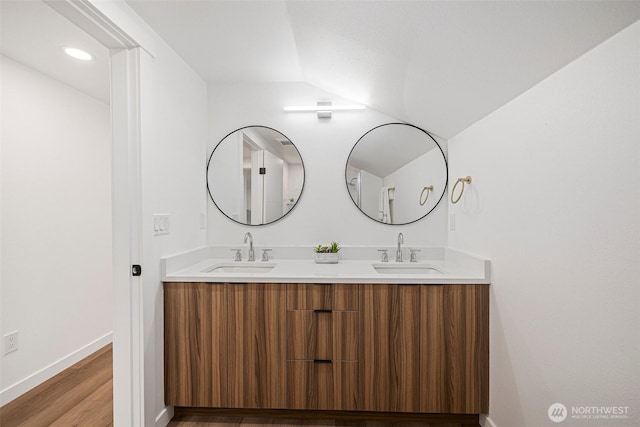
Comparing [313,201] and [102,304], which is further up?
[313,201]

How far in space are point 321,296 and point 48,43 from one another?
85.3 inches

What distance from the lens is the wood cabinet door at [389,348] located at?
191 centimetres

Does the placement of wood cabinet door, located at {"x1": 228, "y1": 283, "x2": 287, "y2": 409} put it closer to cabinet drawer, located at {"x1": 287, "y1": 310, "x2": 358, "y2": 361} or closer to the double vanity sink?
cabinet drawer, located at {"x1": 287, "y1": 310, "x2": 358, "y2": 361}

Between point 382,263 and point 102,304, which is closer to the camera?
point 382,263

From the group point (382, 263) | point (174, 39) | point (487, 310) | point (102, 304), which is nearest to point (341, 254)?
point (382, 263)

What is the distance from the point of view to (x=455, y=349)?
189 cm

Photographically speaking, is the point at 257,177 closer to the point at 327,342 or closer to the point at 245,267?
the point at 245,267

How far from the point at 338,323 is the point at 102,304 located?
7.60 ft

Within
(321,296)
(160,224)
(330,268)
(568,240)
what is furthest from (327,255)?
(568,240)

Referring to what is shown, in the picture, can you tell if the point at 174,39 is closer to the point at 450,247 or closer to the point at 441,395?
the point at 450,247

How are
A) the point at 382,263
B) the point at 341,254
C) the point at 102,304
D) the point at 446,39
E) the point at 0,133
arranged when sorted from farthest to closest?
the point at 102,304
the point at 341,254
the point at 382,263
the point at 0,133
the point at 446,39

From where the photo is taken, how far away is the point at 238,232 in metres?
2.67

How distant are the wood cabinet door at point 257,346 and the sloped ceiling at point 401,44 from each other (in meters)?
1.37

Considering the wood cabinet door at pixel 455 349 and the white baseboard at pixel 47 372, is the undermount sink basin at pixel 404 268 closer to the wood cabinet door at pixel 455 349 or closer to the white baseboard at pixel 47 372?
the wood cabinet door at pixel 455 349
